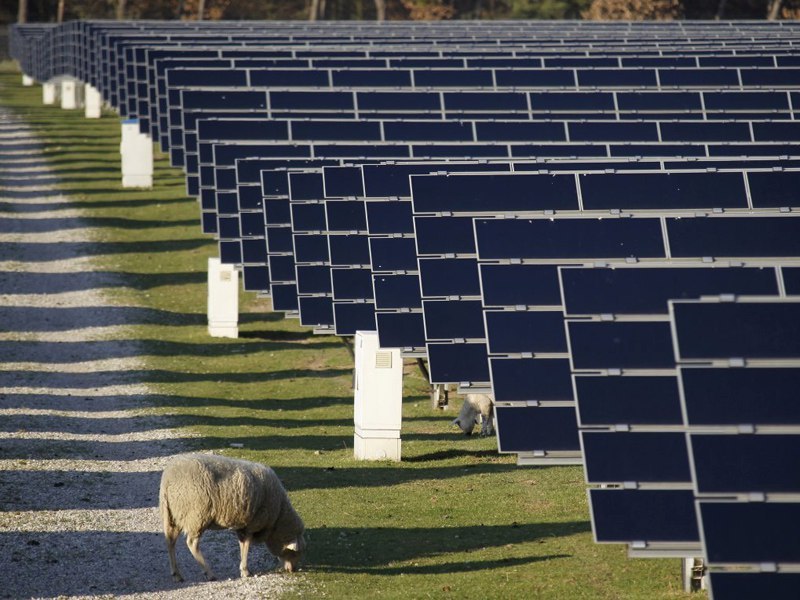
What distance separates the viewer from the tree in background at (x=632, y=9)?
8500 centimetres

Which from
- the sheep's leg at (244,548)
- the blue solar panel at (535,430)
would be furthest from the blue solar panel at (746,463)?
the sheep's leg at (244,548)

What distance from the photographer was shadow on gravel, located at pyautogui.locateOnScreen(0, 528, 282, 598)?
1331cm

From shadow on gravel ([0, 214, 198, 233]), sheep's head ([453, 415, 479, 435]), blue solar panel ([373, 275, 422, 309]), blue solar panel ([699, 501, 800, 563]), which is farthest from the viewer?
shadow on gravel ([0, 214, 198, 233])

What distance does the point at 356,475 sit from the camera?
18391mm

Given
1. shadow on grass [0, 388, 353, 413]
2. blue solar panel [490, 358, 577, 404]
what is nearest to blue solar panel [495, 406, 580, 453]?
blue solar panel [490, 358, 577, 404]

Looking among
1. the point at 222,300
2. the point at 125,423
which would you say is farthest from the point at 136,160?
the point at 125,423

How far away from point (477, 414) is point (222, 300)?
986 cm

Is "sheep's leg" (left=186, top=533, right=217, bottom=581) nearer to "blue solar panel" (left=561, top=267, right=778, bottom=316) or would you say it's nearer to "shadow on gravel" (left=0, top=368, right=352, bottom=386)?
"blue solar panel" (left=561, top=267, right=778, bottom=316)

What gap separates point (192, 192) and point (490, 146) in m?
8.73

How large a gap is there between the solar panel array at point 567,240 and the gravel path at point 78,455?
9.69 feet

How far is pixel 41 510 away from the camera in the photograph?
53.2ft

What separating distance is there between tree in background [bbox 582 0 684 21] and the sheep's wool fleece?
2927 inches

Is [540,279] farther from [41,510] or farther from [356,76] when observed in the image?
[356,76]

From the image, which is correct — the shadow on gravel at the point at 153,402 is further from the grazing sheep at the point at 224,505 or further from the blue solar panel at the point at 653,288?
the blue solar panel at the point at 653,288
